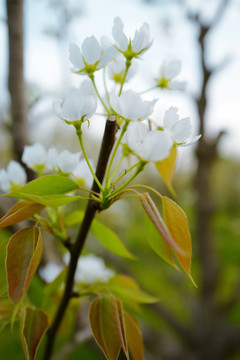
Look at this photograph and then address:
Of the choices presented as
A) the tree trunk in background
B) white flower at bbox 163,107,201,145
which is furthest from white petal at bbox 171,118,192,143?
the tree trunk in background

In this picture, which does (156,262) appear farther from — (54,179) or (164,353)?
(54,179)

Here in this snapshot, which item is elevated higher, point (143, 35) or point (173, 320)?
point (143, 35)

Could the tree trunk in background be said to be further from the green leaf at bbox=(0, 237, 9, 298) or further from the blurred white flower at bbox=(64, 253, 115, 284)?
the green leaf at bbox=(0, 237, 9, 298)

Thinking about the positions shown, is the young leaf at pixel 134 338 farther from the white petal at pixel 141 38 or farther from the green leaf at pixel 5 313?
the white petal at pixel 141 38

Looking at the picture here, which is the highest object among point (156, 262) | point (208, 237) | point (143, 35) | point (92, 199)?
point (143, 35)

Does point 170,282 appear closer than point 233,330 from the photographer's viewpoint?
No

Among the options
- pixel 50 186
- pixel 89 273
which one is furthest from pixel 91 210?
pixel 89 273

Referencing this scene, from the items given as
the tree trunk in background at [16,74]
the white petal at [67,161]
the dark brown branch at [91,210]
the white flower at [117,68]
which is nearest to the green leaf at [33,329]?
the dark brown branch at [91,210]

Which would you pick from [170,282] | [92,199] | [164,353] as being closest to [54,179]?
[92,199]
